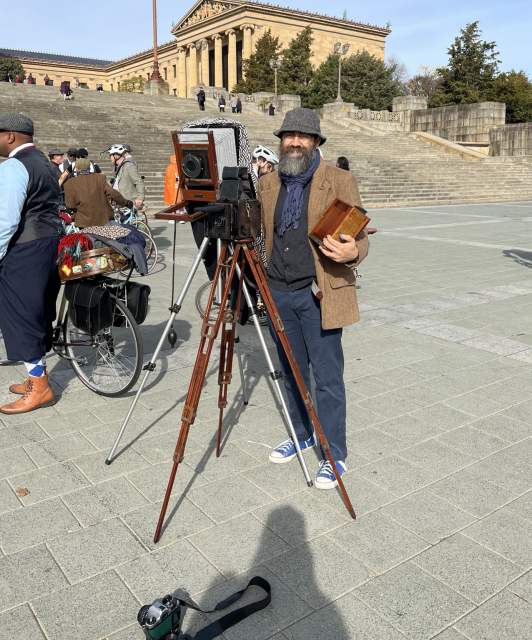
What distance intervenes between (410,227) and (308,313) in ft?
45.1

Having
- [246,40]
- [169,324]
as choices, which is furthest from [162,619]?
[246,40]

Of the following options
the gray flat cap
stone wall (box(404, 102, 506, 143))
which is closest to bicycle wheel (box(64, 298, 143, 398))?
the gray flat cap

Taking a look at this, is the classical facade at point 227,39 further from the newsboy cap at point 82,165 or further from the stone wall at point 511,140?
the newsboy cap at point 82,165

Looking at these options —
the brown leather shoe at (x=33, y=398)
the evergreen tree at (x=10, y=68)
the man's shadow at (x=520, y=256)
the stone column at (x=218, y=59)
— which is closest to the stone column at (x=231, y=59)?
the stone column at (x=218, y=59)

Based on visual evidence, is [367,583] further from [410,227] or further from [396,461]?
[410,227]

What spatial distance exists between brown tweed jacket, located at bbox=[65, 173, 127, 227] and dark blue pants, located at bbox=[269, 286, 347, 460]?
18.1ft

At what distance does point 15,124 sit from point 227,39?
3104 inches

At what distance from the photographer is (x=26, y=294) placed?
438 centimetres

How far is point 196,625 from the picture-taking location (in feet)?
8.02

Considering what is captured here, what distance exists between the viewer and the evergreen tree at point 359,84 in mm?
54250

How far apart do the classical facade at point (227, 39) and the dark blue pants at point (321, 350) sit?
68.6 metres

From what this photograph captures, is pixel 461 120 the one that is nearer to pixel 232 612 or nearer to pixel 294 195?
pixel 294 195

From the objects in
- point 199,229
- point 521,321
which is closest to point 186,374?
point 199,229

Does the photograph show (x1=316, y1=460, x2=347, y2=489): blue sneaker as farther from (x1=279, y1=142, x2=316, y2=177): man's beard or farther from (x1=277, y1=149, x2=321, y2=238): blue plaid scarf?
(x1=279, y1=142, x2=316, y2=177): man's beard
